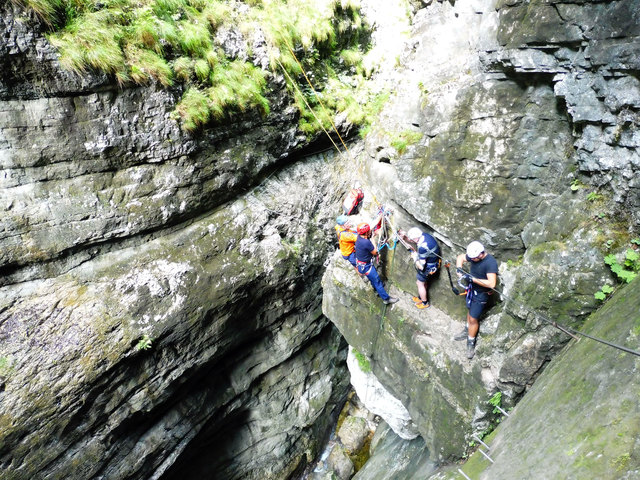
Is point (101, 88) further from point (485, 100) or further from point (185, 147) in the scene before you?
point (485, 100)

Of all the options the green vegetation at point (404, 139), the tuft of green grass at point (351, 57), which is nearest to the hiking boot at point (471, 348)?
the green vegetation at point (404, 139)

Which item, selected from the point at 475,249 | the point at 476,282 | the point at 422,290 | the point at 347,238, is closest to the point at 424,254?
the point at 422,290

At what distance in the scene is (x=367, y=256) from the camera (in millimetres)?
6574

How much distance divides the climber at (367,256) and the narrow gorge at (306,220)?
2.35 ft

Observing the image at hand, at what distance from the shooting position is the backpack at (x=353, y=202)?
26.4 ft

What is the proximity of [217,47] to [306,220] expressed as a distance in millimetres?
4227

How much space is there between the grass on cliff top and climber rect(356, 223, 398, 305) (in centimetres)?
331

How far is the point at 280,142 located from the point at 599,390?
23.6 feet

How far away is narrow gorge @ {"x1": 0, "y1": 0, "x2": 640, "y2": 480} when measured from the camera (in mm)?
4227

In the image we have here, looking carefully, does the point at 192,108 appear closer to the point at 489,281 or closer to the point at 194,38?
the point at 194,38

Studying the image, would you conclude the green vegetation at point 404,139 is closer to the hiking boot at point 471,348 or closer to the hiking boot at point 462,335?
the hiking boot at point 462,335

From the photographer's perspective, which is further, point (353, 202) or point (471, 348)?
point (353, 202)

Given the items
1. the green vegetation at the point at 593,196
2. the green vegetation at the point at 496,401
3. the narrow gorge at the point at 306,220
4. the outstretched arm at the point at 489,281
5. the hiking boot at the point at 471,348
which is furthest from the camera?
the hiking boot at the point at 471,348

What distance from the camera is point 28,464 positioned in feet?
18.8
